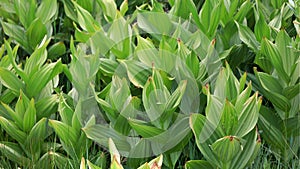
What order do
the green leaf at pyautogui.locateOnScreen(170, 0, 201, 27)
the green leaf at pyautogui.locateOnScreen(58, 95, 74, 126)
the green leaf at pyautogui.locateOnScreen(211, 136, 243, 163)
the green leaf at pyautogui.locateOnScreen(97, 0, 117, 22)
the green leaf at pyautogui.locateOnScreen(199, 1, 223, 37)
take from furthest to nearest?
the green leaf at pyautogui.locateOnScreen(97, 0, 117, 22), the green leaf at pyautogui.locateOnScreen(170, 0, 201, 27), the green leaf at pyautogui.locateOnScreen(199, 1, 223, 37), the green leaf at pyautogui.locateOnScreen(58, 95, 74, 126), the green leaf at pyautogui.locateOnScreen(211, 136, 243, 163)

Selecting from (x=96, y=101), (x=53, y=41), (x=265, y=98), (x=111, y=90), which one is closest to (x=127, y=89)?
(x=111, y=90)

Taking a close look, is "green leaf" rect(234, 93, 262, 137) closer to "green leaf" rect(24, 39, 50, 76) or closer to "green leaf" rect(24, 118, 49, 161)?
"green leaf" rect(24, 118, 49, 161)

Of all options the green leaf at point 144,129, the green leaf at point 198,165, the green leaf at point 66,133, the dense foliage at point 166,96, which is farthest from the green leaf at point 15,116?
the green leaf at point 198,165

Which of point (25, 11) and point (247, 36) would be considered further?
point (25, 11)

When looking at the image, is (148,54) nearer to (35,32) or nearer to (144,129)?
(144,129)

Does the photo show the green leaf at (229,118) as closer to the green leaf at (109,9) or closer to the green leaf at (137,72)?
the green leaf at (137,72)

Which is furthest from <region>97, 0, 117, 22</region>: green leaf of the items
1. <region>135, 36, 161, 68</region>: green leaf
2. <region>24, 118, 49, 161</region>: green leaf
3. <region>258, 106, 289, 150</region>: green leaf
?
<region>258, 106, 289, 150</region>: green leaf

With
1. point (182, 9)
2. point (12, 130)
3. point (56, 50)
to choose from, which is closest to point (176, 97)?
point (182, 9)
